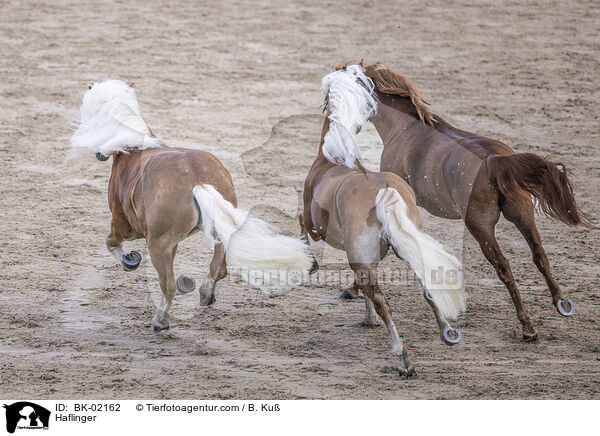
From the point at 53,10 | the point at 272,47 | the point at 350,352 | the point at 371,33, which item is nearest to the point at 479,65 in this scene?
the point at 371,33

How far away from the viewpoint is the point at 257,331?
6.19 meters

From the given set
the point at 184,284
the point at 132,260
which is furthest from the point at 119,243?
the point at 184,284

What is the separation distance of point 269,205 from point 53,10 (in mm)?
7381

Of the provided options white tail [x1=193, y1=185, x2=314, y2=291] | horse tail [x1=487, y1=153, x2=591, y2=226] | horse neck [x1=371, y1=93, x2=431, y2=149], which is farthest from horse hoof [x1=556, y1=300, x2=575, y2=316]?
white tail [x1=193, y1=185, x2=314, y2=291]

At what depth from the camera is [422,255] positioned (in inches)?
202

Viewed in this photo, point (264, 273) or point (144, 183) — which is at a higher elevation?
point (144, 183)

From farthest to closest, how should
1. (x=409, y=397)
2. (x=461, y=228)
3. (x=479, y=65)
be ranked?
1. (x=479, y=65)
2. (x=461, y=228)
3. (x=409, y=397)

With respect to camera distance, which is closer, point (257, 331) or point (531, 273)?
point (257, 331)

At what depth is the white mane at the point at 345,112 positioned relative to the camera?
593cm

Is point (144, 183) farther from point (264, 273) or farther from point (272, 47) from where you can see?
point (272, 47)

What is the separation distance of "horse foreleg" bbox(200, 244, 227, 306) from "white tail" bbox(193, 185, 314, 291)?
326 mm

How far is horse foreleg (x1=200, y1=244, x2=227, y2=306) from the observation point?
5863 mm
